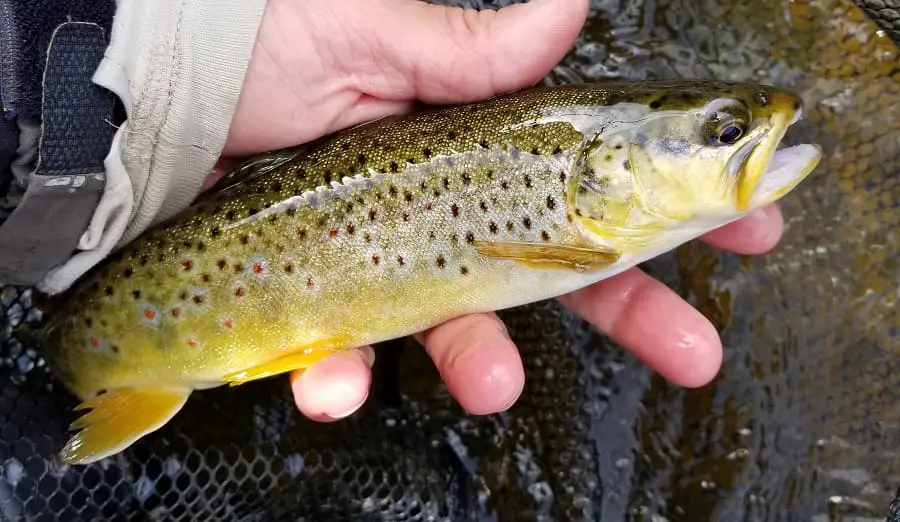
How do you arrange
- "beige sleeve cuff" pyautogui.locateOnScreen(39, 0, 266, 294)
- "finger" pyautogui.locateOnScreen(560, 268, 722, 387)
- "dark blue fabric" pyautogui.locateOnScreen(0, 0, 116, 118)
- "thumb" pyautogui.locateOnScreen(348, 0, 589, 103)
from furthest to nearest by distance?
1. "finger" pyautogui.locateOnScreen(560, 268, 722, 387)
2. "thumb" pyautogui.locateOnScreen(348, 0, 589, 103)
3. "beige sleeve cuff" pyautogui.locateOnScreen(39, 0, 266, 294)
4. "dark blue fabric" pyautogui.locateOnScreen(0, 0, 116, 118)

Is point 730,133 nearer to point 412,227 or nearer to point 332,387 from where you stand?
point 412,227

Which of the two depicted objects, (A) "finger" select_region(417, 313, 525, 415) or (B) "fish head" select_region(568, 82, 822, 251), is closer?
(B) "fish head" select_region(568, 82, 822, 251)

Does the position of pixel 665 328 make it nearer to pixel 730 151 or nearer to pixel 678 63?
pixel 730 151

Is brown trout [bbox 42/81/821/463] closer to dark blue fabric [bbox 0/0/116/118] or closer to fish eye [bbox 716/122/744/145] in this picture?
fish eye [bbox 716/122/744/145]

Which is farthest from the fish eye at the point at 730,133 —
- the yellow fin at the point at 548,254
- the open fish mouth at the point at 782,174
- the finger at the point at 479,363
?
the finger at the point at 479,363

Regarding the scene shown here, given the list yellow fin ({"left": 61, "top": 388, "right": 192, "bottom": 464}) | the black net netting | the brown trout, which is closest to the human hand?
the brown trout

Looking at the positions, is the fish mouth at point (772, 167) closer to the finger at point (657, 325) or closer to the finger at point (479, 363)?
the finger at point (657, 325)

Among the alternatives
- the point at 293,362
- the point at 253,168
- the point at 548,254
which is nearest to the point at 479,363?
the point at 548,254
